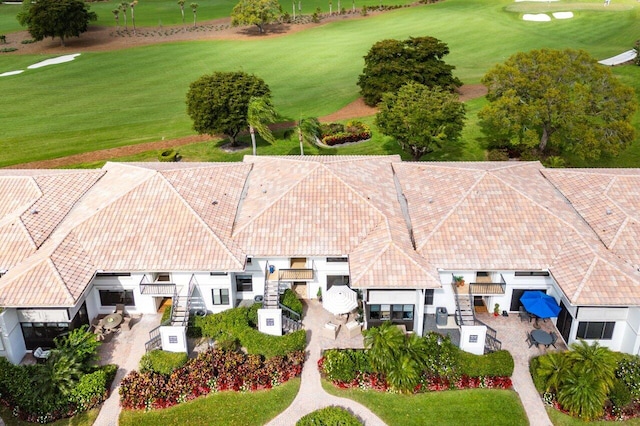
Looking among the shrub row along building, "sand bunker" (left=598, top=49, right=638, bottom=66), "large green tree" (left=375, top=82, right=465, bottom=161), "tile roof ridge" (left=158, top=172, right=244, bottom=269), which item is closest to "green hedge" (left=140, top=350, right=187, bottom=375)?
the shrub row along building

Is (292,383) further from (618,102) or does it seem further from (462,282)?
(618,102)

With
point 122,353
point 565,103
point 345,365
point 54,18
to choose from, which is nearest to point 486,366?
point 345,365

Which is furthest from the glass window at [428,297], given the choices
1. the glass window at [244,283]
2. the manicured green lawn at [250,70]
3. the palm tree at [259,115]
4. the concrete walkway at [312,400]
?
the manicured green lawn at [250,70]

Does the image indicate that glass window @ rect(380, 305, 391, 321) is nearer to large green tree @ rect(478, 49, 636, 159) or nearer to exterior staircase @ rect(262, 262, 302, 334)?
exterior staircase @ rect(262, 262, 302, 334)

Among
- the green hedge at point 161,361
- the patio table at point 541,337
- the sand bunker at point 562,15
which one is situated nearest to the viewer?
the green hedge at point 161,361

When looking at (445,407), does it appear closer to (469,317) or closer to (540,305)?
(469,317)

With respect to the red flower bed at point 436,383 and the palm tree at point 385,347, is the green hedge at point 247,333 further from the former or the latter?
the palm tree at point 385,347

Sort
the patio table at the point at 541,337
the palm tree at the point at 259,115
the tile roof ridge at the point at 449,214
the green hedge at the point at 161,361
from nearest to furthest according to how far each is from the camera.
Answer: the green hedge at the point at 161,361 < the patio table at the point at 541,337 < the tile roof ridge at the point at 449,214 < the palm tree at the point at 259,115

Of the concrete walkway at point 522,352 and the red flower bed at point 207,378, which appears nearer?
the concrete walkway at point 522,352
